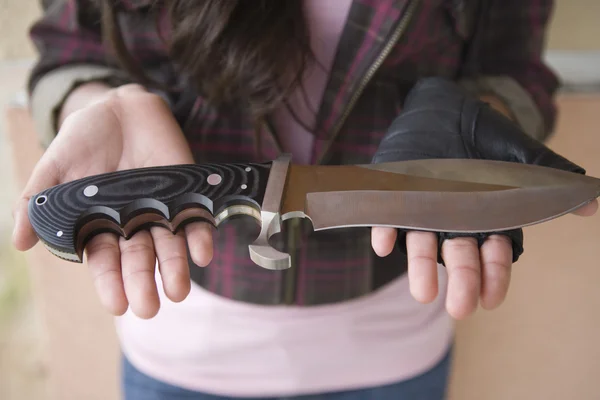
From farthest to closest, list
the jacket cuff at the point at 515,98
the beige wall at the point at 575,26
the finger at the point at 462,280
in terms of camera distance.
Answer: the beige wall at the point at 575,26, the jacket cuff at the point at 515,98, the finger at the point at 462,280

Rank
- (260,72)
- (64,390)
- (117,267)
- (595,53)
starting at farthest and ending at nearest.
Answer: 1. (64,390)
2. (595,53)
3. (260,72)
4. (117,267)

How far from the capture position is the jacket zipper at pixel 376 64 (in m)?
0.41

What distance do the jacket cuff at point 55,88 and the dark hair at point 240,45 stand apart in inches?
2.4

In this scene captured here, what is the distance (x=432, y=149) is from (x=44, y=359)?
826mm

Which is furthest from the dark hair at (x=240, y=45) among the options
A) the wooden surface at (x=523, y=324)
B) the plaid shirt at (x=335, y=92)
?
the wooden surface at (x=523, y=324)

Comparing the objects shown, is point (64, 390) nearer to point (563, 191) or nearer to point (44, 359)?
point (44, 359)

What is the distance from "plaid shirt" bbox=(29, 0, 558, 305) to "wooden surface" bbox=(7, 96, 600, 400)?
0.23m

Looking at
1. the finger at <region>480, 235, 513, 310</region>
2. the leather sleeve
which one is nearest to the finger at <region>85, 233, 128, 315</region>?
the finger at <region>480, 235, 513, 310</region>

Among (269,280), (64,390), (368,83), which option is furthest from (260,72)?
(64,390)

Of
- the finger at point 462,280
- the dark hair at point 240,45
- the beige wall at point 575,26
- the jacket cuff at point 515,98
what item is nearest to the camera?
the finger at point 462,280

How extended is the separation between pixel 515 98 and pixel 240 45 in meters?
0.30

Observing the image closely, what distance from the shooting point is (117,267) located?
31 cm

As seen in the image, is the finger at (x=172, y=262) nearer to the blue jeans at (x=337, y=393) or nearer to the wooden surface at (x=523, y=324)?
the blue jeans at (x=337, y=393)

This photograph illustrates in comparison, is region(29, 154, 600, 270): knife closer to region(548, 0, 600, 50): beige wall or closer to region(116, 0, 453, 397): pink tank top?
region(116, 0, 453, 397): pink tank top
